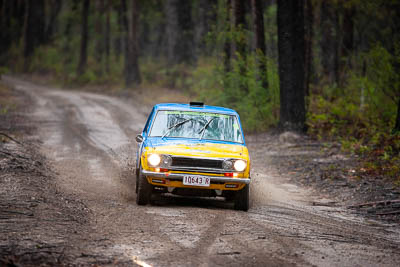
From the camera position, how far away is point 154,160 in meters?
8.75

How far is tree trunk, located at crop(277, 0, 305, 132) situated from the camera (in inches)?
717

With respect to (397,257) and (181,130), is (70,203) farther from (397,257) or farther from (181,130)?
(397,257)

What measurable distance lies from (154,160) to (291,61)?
10.5m

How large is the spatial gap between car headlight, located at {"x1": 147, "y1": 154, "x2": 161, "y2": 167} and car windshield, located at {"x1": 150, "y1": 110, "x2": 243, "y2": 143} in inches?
36.6

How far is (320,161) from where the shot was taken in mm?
14727

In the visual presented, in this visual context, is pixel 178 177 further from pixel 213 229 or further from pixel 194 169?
pixel 213 229

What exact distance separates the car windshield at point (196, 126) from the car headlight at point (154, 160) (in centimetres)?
93

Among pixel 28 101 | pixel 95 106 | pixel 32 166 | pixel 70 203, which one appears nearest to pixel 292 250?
pixel 70 203

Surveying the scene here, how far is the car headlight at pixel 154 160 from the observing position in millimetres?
8734

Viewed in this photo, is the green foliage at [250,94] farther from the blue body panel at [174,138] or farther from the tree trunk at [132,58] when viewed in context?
the tree trunk at [132,58]

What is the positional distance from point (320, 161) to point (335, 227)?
22.1 ft

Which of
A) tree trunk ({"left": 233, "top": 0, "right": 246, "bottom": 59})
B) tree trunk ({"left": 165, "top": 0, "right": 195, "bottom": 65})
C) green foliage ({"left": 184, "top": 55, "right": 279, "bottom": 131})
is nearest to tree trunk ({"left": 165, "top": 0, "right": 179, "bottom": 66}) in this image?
tree trunk ({"left": 165, "top": 0, "right": 195, "bottom": 65})

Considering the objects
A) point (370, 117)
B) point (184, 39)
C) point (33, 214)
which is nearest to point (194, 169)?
point (33, 214)

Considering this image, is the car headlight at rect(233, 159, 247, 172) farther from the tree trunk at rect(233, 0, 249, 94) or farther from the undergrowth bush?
the tree trunk at rect(233, 0, 249, 94)
